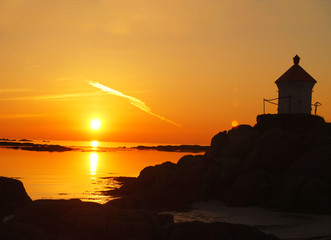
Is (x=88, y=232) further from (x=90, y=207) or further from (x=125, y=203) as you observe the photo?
(x=125, y=203)

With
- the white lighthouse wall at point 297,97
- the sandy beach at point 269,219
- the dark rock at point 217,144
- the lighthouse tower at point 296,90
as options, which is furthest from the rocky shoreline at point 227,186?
the lighthouse tower at point 296,90

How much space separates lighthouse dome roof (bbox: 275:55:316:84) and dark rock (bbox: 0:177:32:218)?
3044 centimetres

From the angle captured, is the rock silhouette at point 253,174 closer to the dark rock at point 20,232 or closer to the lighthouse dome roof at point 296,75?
the lighthouse dome roof at point 296,75

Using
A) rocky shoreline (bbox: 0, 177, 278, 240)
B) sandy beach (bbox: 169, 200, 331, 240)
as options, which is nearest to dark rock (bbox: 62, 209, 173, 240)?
A: rocky shoreline (bbox: 0, 177, 278, 240)

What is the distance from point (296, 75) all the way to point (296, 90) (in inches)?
68.4

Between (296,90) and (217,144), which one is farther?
(296,90)

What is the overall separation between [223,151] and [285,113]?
9.93m

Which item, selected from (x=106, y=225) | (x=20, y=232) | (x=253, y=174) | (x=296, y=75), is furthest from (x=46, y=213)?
(x=296, y=75)

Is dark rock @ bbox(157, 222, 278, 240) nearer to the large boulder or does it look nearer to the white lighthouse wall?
the large boulder

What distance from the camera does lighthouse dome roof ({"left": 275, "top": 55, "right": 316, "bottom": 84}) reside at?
41.2 metres

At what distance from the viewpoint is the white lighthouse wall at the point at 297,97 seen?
135 feet

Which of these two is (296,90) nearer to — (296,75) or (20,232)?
(296,75)

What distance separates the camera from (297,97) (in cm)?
4147

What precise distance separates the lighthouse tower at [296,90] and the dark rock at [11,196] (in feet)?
97.5
